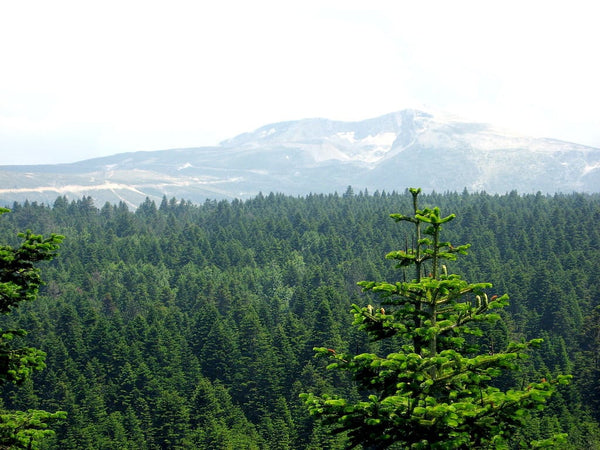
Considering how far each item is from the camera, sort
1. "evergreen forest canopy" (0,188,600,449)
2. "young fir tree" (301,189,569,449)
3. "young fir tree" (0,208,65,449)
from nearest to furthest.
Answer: "young fir tree" (301,189,569,449)
"young fir tree" (0,208,65,449)
"evergreen forest canopy" (0,188,600,449)

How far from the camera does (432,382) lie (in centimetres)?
1606

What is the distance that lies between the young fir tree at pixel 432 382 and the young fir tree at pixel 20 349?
22.9 ft

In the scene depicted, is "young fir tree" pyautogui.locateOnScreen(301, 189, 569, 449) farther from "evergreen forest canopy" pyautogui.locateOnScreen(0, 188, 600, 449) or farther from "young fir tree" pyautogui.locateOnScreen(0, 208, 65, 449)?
"evergreen forest canopy" pyautogui.locateOnScreen(0, 188, 600, 449)

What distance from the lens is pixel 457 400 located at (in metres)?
17.0

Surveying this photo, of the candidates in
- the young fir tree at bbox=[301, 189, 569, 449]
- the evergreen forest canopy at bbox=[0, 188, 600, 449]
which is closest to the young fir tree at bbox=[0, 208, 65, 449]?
the young fir tree at bbox=[301, 189, 569, 449]

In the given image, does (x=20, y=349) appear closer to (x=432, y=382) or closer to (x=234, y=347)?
(x=432, y=382)

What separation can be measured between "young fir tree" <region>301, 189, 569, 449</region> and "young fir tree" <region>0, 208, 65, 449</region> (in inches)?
275

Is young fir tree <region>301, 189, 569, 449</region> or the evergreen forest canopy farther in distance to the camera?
the evergreen forest canopy

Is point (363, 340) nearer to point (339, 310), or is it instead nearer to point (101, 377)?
point (339, 310)

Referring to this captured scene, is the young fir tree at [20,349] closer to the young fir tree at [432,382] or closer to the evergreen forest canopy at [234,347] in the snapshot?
the young fir tree at [432,382]

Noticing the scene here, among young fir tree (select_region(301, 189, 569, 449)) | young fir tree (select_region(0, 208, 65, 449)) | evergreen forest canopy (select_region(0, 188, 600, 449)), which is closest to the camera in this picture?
young fir tree (select_region(301, 189, 569, 449))

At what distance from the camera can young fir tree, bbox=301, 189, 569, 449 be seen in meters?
15.7

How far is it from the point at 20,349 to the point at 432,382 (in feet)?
Answer: 34.4

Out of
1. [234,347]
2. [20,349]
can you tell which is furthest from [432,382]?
[234,347]
